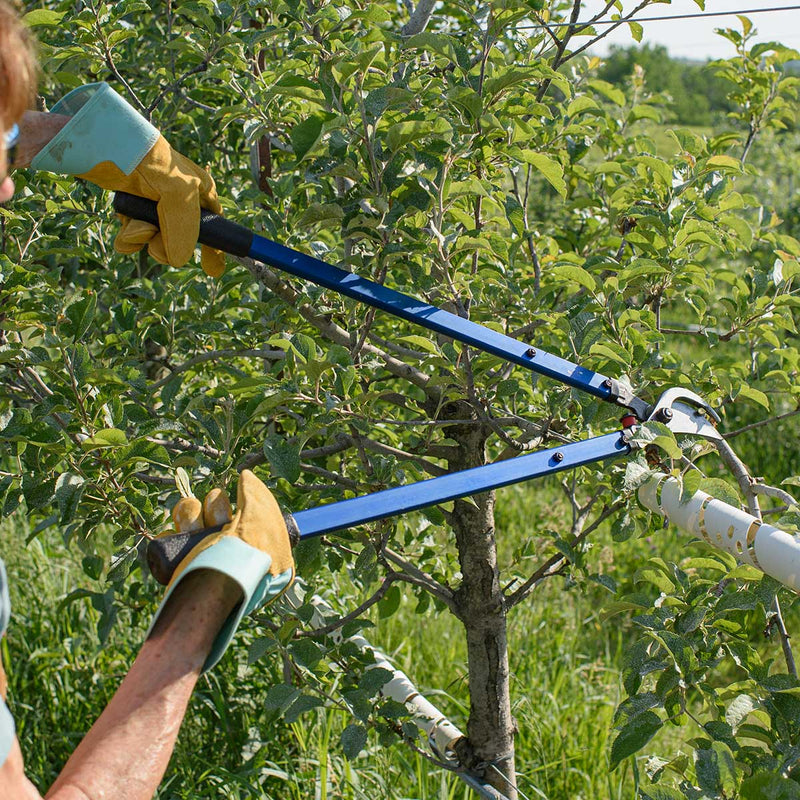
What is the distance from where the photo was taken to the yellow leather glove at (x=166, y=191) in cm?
150

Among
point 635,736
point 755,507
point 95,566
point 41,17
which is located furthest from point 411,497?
point 41,17

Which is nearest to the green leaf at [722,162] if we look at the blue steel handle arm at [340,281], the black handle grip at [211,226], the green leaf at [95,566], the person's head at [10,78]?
the blue steel handle arm at [340,281]

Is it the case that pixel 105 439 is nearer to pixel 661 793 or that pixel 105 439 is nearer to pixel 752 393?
pixel 661 793

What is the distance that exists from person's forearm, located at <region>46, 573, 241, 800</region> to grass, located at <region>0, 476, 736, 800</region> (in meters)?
1.16

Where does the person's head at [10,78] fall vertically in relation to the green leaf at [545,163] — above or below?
above

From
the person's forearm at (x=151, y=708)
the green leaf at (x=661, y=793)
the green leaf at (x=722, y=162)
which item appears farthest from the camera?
the green leaf at (x=722, y=162)

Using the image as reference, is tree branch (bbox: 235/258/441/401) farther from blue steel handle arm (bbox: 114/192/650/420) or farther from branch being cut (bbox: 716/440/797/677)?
branch being cut (bbox: 716/440/797/677)

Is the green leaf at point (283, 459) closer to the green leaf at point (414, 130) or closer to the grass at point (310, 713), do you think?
the green leaf at point (414, 130)

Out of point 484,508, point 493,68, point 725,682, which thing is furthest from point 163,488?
point 725,682

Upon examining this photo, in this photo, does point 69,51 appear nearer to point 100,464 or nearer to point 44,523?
point 100,464

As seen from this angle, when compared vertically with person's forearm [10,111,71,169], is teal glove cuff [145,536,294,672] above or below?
below

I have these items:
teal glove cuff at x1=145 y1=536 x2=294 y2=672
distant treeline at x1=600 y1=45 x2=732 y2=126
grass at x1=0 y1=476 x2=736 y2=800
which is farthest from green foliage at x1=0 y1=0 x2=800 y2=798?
distant treeline at x1=600 y1=45 x2=732 y2=126

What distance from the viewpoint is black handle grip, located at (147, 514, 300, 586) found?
114 cm

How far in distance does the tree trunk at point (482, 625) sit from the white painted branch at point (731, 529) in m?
0.48
